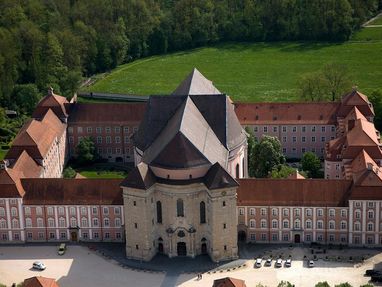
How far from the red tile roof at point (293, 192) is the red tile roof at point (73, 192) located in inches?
731

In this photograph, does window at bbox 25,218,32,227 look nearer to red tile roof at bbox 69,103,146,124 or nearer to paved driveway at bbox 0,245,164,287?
paved driveway at bbox 0,245,164,287

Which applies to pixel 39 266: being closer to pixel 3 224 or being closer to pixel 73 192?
pixel 3 224

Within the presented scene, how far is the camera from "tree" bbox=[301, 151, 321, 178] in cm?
14388

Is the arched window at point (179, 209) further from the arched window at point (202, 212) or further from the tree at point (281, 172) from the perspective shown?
the tree at point (281, 172)

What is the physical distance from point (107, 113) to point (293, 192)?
51.6 metres

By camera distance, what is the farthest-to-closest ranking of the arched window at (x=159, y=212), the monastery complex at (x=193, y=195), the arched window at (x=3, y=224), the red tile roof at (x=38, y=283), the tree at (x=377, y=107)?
1. the tree at (x=377, y=107)
2. the arched window at (x=3, y=224)
3. the arched window at (x=159, y=212)
4. the monastery complex at (x=193, y=195)
5. the red tile roof at (x=38, y=283)

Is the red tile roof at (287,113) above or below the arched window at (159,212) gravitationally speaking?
above

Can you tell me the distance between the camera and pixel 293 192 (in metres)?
121

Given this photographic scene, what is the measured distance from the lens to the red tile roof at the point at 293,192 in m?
120

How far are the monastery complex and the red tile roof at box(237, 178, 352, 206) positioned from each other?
14 centimetres

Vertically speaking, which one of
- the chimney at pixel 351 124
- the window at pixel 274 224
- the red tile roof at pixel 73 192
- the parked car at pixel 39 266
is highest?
the chimney at pixel 351 124

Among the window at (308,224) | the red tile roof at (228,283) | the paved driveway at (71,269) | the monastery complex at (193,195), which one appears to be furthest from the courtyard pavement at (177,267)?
the red tile roof at (228,283)

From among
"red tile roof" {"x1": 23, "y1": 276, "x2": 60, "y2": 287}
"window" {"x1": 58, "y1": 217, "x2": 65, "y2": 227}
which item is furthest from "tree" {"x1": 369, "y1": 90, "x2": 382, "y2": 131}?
"red tile roof" {"x1": 23, "y1": 276, "x2": 60, "y2": 287}

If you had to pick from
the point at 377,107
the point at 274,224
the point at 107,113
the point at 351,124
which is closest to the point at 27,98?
the point at 107,113
